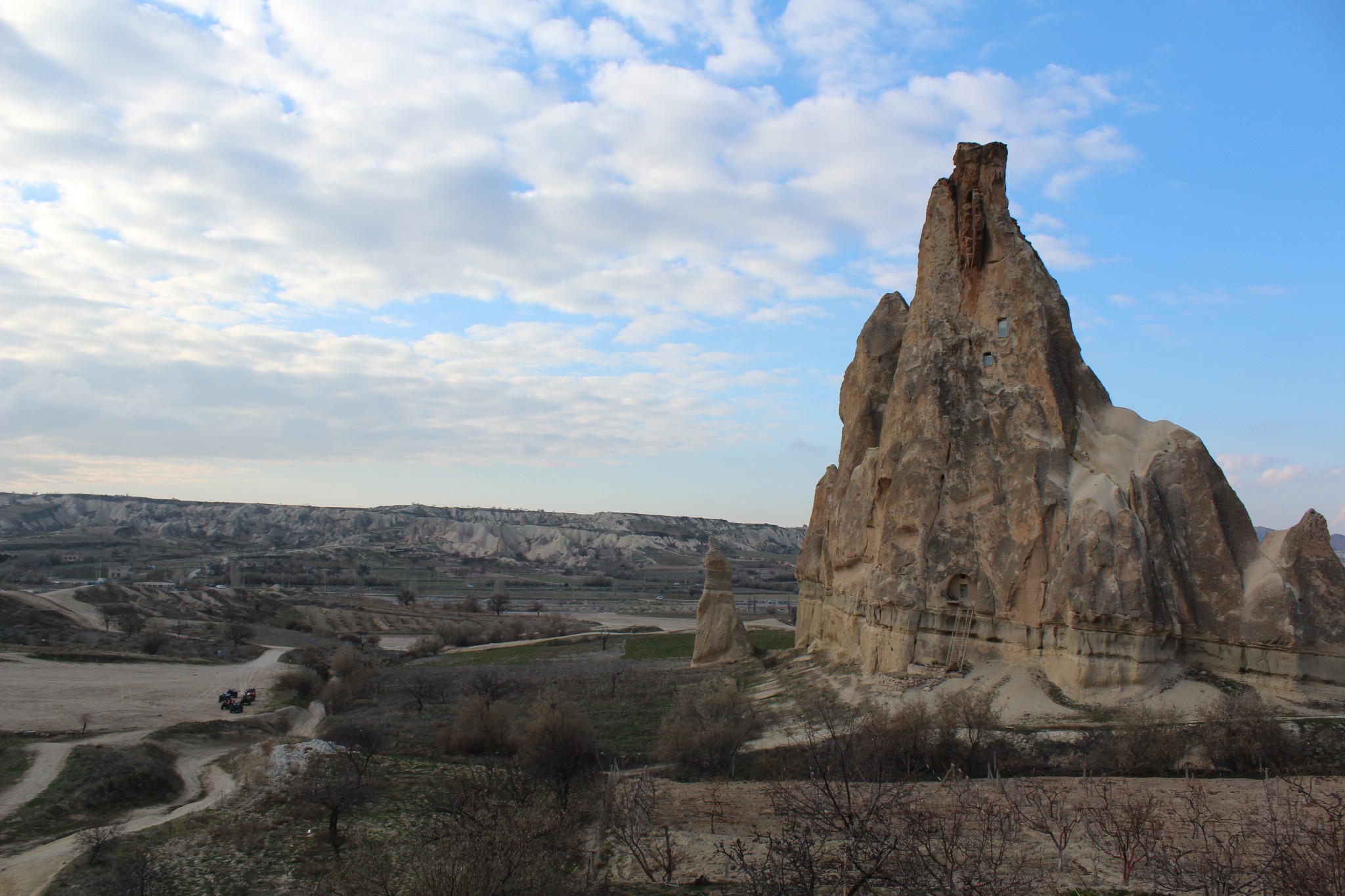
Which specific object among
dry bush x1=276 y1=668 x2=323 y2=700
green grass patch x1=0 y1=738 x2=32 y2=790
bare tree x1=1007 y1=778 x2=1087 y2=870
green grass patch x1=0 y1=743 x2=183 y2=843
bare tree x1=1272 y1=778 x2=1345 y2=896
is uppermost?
bare tree x1=1272 y1=778 x2=1345 y2=896

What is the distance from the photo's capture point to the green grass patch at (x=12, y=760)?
69.3ft

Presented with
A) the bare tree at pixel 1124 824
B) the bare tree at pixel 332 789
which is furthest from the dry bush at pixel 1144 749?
the bare tree at pixel 332 789

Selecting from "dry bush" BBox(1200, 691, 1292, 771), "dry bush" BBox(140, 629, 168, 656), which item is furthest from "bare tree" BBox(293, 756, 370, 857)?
"dry bush" BBox(140, 629, 168, 656)

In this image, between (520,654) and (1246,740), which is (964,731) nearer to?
(1246,740)

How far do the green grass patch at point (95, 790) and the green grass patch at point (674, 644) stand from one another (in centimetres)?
2362

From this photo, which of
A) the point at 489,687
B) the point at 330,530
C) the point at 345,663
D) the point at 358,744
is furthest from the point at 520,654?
the point at 330,530

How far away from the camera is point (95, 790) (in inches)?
790

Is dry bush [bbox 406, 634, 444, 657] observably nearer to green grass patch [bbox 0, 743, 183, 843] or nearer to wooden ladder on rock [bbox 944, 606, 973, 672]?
green grass patch [bbox 0, 743, 183, 843]

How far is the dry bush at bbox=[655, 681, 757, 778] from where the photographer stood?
64.9ft

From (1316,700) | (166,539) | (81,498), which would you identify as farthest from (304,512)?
(1316,700)

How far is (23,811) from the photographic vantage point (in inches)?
728

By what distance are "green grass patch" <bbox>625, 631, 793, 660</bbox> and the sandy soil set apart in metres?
18.8

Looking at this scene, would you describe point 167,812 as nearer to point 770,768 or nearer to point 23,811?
point 23,811

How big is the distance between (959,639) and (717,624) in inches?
613
